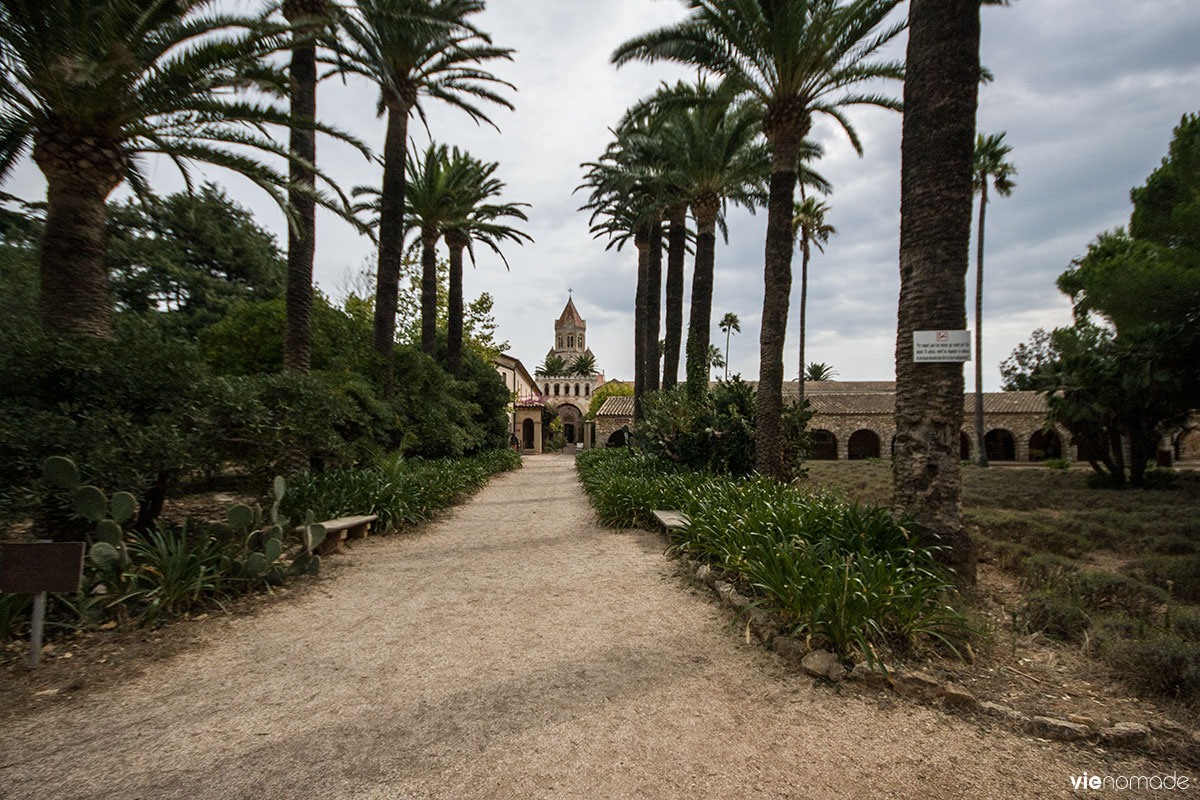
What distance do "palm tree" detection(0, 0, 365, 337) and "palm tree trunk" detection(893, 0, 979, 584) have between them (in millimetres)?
6974

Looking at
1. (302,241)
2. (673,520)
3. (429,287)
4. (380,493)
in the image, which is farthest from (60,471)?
(429,287)

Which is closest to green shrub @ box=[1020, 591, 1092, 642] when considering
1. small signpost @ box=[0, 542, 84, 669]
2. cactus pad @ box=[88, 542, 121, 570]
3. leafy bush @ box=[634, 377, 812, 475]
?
leafy bush @ box=[634, 377, 812, 475]

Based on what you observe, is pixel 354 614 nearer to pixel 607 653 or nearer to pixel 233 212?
pixel 607 653

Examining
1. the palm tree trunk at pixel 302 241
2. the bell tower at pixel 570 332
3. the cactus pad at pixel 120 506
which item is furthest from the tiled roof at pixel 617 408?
the bell tower at pixel 570 332

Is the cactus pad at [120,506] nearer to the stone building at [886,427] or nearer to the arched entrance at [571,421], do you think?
the stone building at [886,427]

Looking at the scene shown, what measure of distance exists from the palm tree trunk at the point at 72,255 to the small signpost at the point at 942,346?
7.33 metres

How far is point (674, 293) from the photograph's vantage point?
59.1 ft

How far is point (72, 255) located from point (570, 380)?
76.4 metres

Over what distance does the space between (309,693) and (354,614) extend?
1.43 meters

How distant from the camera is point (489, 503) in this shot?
11016 millimetres

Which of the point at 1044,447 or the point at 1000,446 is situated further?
the point at 1000,446

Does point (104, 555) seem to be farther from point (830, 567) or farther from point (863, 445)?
point (863, 445)

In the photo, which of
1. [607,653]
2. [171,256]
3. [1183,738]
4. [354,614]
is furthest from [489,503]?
[171,256]

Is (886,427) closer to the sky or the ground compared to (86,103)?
closer to the ground
